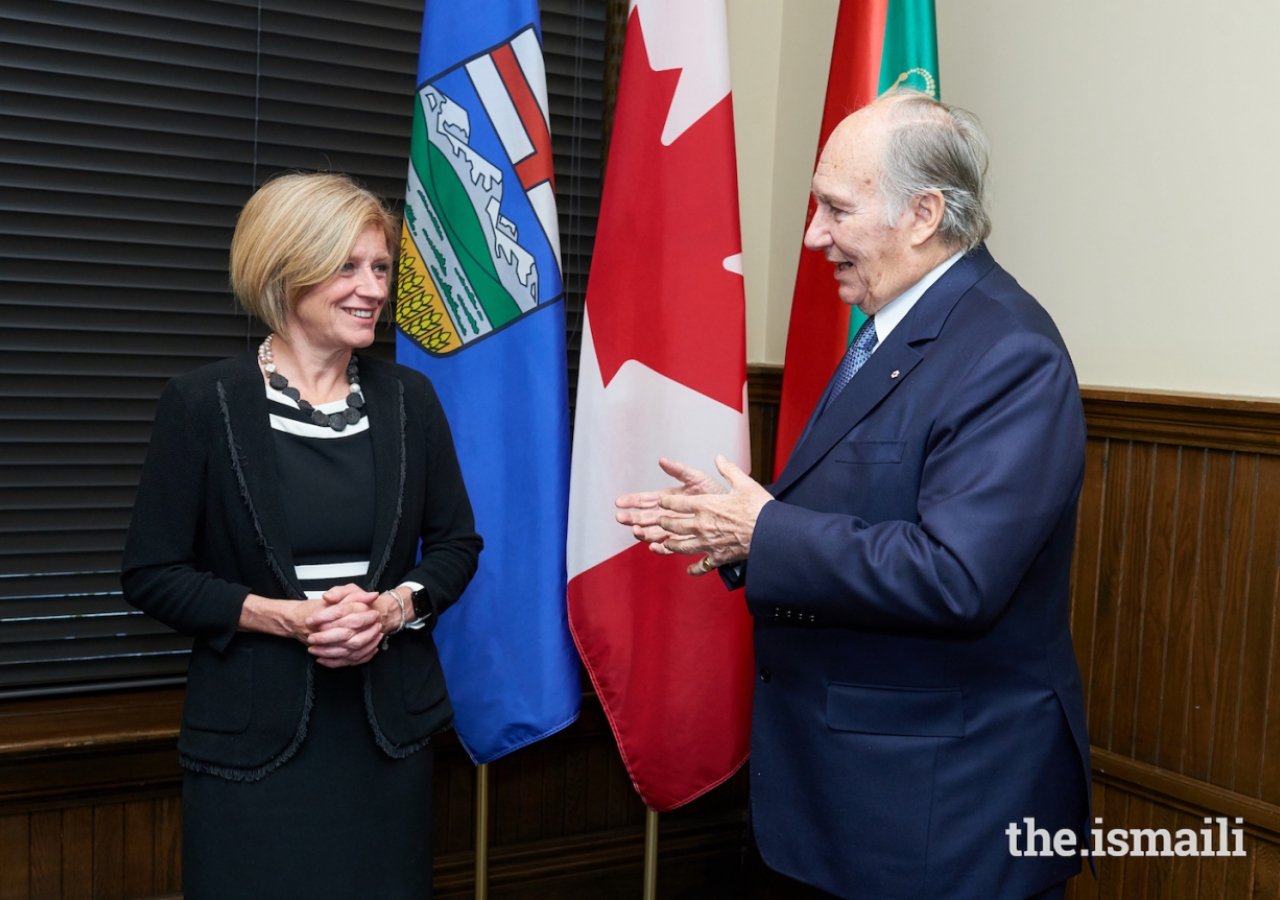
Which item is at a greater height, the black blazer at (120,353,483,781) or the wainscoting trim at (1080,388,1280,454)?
the wainscoting trim at (1080,388,1280,454)

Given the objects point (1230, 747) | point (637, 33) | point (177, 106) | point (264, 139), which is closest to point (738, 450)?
point (637, 33)

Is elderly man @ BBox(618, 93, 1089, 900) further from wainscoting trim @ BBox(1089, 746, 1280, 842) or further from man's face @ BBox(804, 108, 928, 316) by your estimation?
wainscoting trim @ BBox(1089, 746, 1280, 842)

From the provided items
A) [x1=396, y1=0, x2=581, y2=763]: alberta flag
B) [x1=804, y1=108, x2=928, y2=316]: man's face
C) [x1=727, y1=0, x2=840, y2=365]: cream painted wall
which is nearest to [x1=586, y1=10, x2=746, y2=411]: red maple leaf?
[x1=396, y1=0, x2=581, y2=763]: alberta flag

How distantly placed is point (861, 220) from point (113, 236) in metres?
1.69

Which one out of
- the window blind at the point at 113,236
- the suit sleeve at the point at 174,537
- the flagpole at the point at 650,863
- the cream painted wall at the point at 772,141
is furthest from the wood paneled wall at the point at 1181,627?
the window blind at the point at 113,236

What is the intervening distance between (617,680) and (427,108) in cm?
124

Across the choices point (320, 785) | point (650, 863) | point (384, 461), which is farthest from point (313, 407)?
point (650, 863)

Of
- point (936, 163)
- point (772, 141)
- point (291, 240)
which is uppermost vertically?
point (772, 141)

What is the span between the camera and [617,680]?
7.32 feet

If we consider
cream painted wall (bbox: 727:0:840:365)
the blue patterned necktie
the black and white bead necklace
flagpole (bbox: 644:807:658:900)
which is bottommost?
flagpole (bbox: 644:807:658:900)

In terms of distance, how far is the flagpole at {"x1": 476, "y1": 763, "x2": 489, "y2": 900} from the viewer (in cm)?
228

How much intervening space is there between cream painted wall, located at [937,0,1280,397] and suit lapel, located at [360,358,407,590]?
1377 mm

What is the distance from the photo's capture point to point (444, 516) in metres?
1.73

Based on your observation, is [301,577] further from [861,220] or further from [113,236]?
[113,236]
